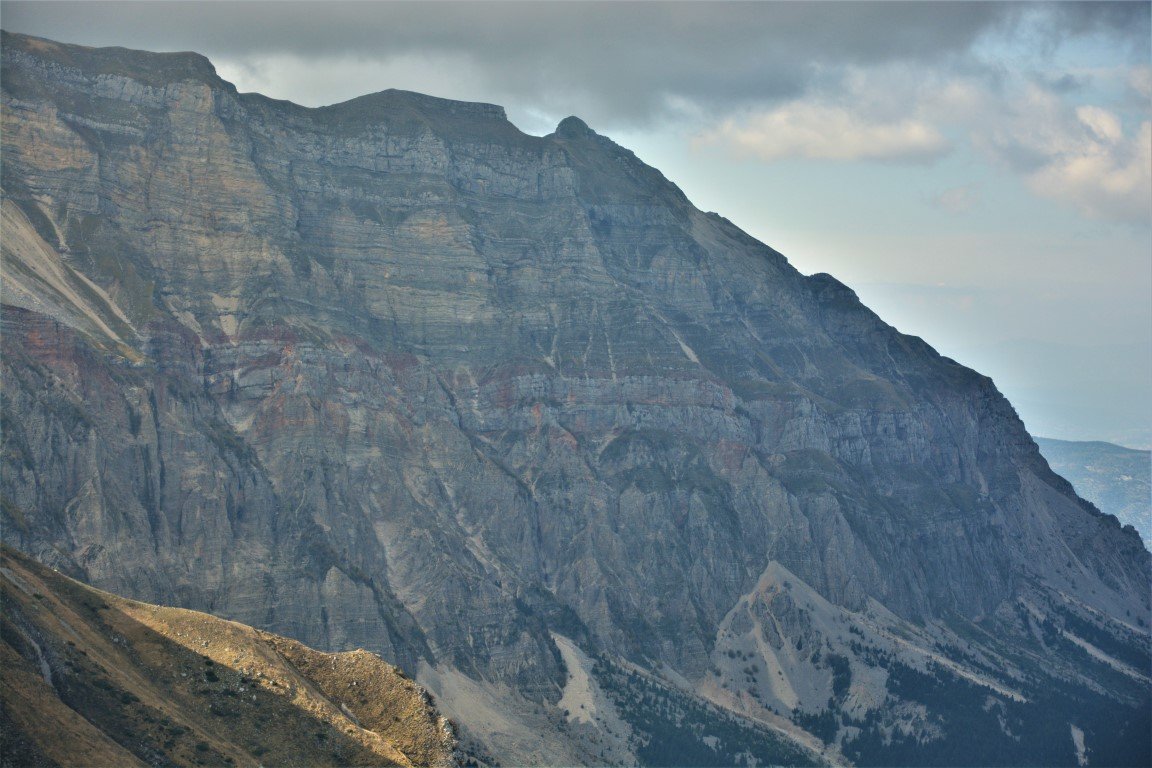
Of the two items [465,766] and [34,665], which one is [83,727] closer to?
[34,665]

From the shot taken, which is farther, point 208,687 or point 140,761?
point 208,687

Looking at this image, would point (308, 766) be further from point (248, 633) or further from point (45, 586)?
point (45, 586)

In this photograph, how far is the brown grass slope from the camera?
11475 cm

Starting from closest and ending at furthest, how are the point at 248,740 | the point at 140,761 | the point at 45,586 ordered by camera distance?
the point at 140,761, the point at 248,740, the point at 45,586

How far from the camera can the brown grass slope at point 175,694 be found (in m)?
115

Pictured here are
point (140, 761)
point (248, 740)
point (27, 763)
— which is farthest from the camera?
point (248, 740)

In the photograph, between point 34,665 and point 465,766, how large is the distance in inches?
1412

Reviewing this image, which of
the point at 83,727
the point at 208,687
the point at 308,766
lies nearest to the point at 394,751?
the point at 308,766

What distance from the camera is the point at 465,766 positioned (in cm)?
13862

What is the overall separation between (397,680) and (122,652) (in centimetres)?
2074

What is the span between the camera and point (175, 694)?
129250 mm

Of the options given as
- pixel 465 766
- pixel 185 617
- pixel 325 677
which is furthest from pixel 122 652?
pixel 465 766

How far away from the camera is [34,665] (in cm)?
11856

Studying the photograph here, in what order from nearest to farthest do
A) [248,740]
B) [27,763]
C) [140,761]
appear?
1. [27,763]
2. [140,761]
3. [248,740]
